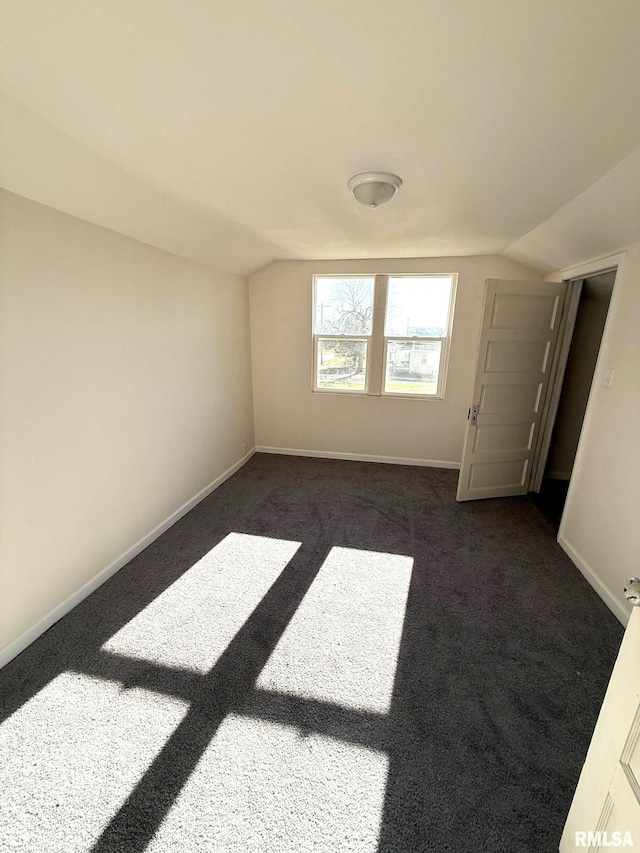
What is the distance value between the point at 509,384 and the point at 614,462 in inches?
44.4

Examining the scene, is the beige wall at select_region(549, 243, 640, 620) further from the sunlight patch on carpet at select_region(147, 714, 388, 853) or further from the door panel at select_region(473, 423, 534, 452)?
the sunlight patch on carpet at select_region(147, 714, 388, 853)

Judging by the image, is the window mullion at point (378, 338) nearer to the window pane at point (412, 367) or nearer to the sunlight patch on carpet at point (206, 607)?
the window pane at point (412, 367)

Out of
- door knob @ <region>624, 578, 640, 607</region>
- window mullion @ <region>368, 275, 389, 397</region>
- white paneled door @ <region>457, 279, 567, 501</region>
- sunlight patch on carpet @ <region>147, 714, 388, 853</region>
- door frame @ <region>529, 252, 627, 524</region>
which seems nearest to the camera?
door knob @ <region>624, 578, 640, 607</region>

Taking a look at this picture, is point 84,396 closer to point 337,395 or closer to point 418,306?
point 337,395

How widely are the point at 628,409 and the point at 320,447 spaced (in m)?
3.09

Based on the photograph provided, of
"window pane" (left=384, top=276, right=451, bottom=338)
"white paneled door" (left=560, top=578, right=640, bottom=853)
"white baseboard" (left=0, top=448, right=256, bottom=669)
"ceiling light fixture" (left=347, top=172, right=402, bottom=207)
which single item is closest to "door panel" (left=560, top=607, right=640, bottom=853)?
"white paneled door" (left=560, top=578, right=640, bottom=853)

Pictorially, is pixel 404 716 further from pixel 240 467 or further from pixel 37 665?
pixel 240 467

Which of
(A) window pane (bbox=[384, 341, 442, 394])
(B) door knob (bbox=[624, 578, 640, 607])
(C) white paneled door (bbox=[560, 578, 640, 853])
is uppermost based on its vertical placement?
(A) window pane (bbox=[384, 341, 442, 394])

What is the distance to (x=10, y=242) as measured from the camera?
5.24 feet

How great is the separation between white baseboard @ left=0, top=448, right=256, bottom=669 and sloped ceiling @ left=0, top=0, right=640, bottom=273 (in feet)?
7.03

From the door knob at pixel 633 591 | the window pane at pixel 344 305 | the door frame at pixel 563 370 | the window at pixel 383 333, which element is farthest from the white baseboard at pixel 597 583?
the window pane at pixel 344 305

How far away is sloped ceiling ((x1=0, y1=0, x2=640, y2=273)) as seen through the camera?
34.0 inches

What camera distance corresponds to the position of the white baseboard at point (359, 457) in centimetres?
430

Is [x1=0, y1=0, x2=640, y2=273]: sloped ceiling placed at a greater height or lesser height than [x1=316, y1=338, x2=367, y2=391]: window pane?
greater
